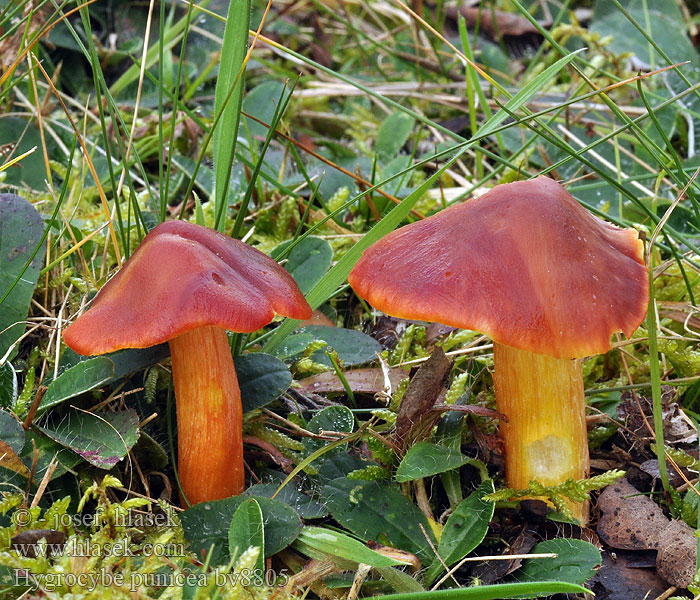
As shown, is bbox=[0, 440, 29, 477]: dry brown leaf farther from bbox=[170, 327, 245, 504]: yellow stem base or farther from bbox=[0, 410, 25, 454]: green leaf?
bbox=[170, 327, 245, 504]: yellow stem base

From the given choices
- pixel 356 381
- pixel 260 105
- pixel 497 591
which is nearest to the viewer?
pixel 497 591

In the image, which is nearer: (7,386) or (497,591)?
(497,591)

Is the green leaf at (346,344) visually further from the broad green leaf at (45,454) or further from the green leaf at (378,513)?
the broad green leaf at (45,454)

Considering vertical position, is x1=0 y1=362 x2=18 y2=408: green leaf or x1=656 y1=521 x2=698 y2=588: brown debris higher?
x1=0 y1=362 x2=18 y2=408: green leaf

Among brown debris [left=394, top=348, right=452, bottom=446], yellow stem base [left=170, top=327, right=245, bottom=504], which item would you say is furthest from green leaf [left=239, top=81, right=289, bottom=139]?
brown debris [left=394, top=348, right=452, bottom=446]

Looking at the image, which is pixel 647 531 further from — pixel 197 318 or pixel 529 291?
pixel 197 318

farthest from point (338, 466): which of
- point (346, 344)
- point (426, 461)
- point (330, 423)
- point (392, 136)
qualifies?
point (392, 136)
